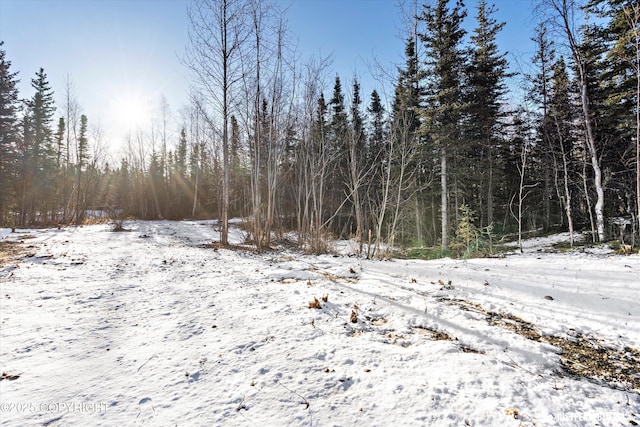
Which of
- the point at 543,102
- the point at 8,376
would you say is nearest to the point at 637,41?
the point at 543,102

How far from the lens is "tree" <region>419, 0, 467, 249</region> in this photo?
13078 millimetres

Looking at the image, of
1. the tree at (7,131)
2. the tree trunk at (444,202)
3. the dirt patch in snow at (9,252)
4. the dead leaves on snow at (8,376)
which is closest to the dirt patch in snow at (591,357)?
the dead leaves on snow at (8,376)

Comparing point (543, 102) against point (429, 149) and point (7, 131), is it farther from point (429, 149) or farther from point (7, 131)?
point (7, 131)

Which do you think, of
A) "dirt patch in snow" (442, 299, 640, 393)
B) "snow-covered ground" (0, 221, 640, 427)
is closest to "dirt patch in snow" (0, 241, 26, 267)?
"snow-covered ground" (0, 221, 640, 427)

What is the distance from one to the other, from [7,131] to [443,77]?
89.4 feet

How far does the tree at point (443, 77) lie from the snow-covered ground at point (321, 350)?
928cm

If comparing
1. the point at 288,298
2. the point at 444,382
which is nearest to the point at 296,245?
the point at 288,298

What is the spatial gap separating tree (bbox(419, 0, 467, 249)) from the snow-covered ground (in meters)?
9.28

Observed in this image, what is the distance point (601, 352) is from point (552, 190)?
70.7 ft

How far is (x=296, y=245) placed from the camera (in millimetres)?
11141

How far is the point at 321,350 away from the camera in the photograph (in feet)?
8.44

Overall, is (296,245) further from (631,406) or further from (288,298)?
(631,406)

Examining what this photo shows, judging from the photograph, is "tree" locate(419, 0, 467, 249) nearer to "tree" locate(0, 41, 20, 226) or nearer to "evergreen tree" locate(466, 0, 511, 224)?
"evergreen tree" locate(466, 0, 511, 224)

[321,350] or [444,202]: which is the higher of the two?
[444,202]
